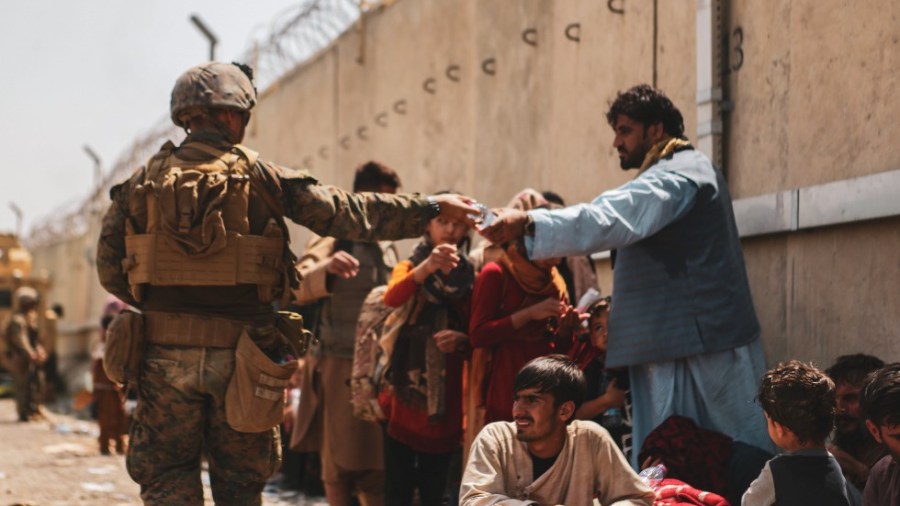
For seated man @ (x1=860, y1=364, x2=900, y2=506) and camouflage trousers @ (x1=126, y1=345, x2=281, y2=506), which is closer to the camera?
seated man @ (x1=860, y1=364, x2=900, y2=506)

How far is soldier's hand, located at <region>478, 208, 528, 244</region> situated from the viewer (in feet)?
15.3

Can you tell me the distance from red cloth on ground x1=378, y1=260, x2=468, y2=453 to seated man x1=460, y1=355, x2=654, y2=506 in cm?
143

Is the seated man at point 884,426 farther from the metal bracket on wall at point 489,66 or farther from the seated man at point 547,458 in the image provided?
the metal bracket on wall at point 489,66

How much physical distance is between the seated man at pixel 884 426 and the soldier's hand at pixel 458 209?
165 cm

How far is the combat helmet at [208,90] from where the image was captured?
4762 millimetres

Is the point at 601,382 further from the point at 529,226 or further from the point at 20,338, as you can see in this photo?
the point at 20,338

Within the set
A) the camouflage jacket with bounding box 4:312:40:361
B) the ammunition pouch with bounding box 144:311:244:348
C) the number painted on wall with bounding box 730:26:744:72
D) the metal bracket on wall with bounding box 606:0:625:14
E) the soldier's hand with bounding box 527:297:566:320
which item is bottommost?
the camouflage jacket with bounding box 4:312:40:361

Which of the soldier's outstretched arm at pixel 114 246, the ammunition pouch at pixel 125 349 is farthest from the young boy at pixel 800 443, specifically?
the soldier's outstretched arm at pixel 114 246

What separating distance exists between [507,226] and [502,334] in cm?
89

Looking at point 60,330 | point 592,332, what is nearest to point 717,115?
point 592,332

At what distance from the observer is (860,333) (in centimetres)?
502

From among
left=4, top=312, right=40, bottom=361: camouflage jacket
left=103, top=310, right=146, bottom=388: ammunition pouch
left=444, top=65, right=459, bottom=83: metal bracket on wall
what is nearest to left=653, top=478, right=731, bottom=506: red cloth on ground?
left=103, top=310, right=146, bottom=388: ammunition pouch

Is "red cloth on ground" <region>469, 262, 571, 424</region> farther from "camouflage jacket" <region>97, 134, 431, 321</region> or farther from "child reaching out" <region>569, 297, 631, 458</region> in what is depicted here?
"camouflage jacket" <region>97, 134, 431, 321</region>

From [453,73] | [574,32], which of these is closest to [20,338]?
[453,73]
